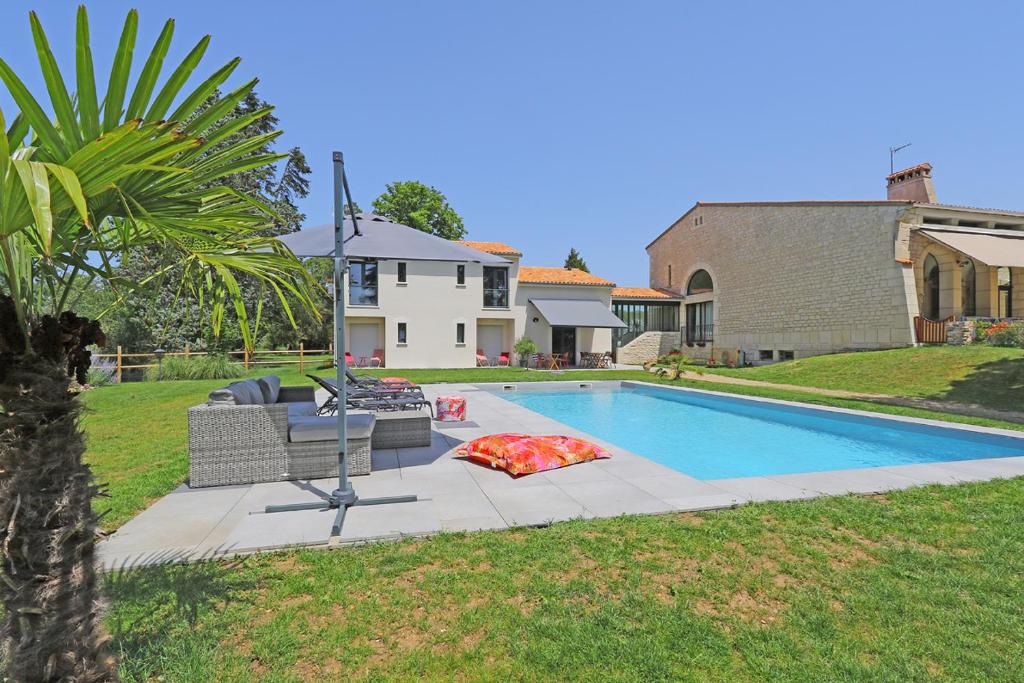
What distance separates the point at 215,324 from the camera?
2955 mm

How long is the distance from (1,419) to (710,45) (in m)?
16.7

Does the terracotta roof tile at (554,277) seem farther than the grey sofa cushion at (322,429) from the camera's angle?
Yes

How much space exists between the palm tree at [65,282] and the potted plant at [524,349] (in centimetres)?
2790

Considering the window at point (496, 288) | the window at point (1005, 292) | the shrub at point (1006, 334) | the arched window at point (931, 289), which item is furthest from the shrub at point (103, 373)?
the window at point (1005, 292)

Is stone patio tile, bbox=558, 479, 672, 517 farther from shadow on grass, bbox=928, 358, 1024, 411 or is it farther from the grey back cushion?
shadow on grass, bbox=928, 358, 1024, 411

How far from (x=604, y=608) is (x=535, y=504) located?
2217 millimetres

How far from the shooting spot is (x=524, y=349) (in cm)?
3008

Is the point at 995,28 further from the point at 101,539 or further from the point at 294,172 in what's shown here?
the point at 294,172

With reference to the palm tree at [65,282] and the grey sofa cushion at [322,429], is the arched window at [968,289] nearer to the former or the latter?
the grey sofa cushion at [322,429]

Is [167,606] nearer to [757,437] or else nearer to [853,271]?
[757,437]

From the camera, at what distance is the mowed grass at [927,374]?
613 inches

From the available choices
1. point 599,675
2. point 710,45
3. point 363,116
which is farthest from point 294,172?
point 599,675

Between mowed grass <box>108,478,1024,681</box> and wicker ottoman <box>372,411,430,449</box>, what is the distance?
13.0ft

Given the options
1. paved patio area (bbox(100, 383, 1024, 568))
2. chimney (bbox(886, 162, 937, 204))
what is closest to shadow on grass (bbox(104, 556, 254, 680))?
paved patio area (bbox(100, 383, 1024, 568))
